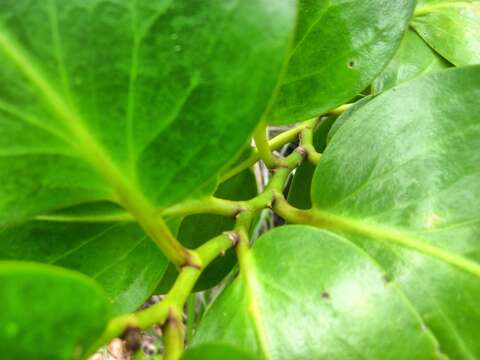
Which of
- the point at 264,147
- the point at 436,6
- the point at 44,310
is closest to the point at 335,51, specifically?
the point at 264,147

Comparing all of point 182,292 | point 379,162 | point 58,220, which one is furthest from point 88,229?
point 379,162

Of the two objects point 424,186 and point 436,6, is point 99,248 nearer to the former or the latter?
point 424,186

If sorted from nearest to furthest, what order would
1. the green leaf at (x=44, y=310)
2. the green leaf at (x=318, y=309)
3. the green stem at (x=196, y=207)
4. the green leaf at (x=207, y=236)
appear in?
the green leaf at (x=44, y=310) → the green leaf at (x=318, y=309) → the green stem at (x=196, y=207) → the green leaf at (x=207, y=236)

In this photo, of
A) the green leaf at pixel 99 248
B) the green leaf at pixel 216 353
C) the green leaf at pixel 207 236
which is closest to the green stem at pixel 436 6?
the green leaf at pixel 207 236

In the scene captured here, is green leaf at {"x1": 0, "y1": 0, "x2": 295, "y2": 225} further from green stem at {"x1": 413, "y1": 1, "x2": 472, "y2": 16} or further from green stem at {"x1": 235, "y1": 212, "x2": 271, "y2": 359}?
green stem at {"x1": 413, "y1": 1, "x2": 472, "y2": 16}

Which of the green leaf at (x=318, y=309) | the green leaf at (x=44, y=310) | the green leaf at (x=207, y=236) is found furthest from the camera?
the green leaf at (x=207, y=236)

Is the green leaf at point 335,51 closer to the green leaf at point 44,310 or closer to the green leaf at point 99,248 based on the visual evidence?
the green leaf at point 99,248

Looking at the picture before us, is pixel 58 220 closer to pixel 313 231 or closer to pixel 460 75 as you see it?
pixel 313 231
